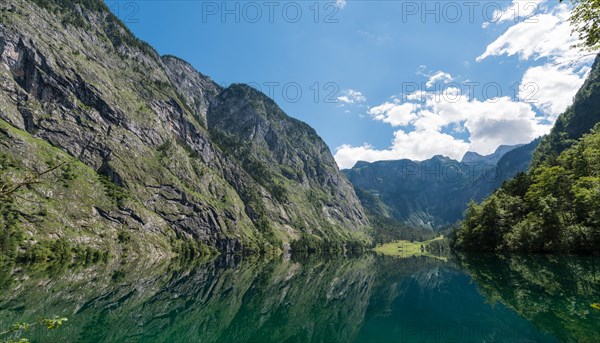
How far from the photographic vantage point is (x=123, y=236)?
13925 centimetres

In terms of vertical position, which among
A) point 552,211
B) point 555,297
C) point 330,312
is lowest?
point 330,312

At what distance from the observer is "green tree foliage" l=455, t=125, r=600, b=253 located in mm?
63031

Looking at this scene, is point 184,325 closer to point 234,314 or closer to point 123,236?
point 234,314

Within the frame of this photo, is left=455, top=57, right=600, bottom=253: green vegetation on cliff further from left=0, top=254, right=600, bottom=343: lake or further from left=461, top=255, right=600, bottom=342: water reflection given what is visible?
left=0, top=254, right=600, bottom=343: lake

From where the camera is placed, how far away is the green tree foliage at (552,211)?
63031 mm

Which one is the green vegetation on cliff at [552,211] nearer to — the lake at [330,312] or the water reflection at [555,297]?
the water reflection at [555,297]

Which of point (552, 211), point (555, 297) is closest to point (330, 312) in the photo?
point (555, 297)

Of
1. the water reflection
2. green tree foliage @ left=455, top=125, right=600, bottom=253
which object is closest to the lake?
the water reflection

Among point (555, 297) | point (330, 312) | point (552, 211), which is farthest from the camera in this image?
point (552, 211)

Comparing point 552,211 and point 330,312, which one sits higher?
point 552,211

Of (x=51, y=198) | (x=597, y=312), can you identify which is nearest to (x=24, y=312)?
(x=597, y=312)

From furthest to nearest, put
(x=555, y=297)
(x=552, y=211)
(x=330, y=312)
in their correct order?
(x=552, y=211)
(x=330, y=312)
(x=555, y=297)

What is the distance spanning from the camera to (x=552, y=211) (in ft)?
233

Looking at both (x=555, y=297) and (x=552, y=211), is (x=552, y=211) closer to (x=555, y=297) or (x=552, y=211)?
(x=552, y=211)
